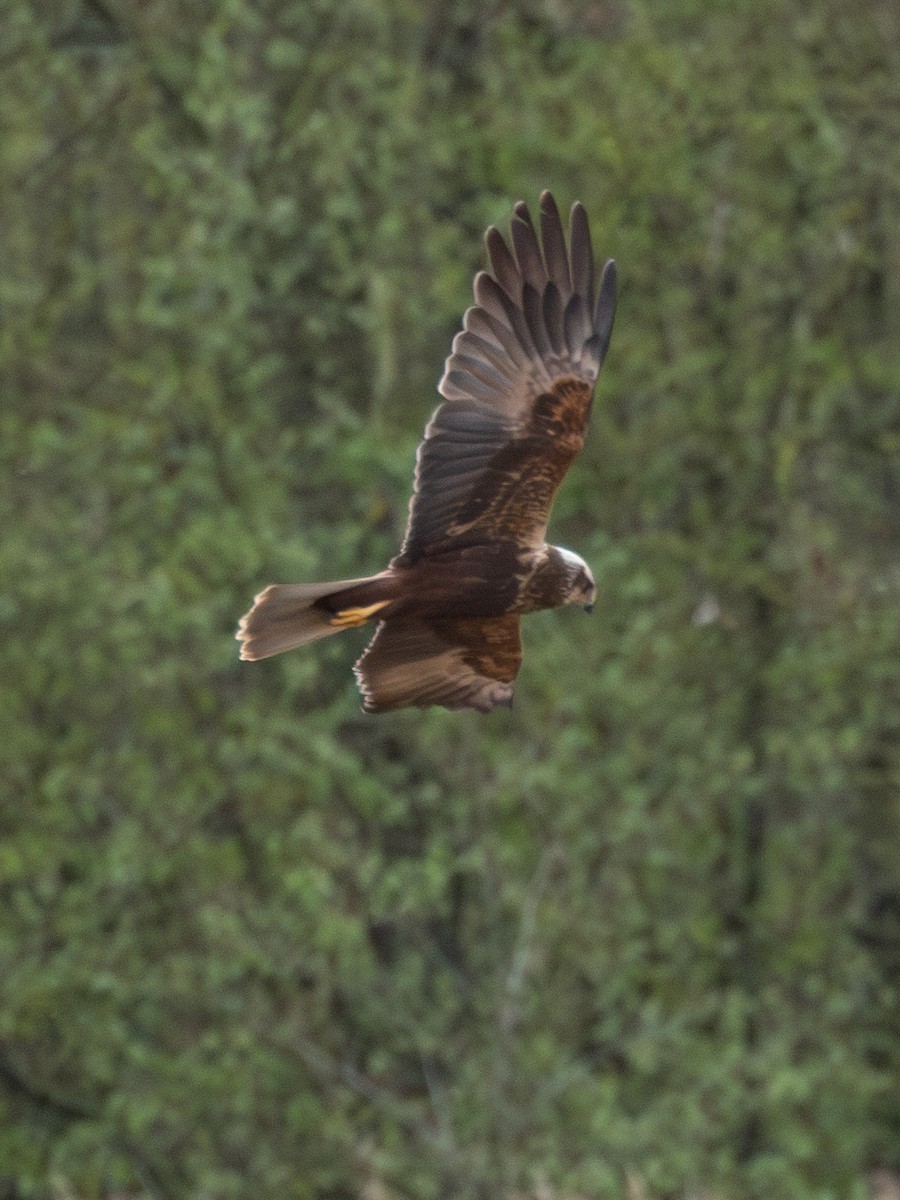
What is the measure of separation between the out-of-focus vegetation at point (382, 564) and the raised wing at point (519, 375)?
345 cm

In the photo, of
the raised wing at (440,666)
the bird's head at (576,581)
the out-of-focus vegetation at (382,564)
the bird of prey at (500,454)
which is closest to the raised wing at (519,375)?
the bird of prey at (500,454)

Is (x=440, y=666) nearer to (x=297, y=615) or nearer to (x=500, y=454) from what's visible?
(x=297, y=615)

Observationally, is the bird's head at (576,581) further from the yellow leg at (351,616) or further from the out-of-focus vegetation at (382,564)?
the out-of-focus vegetation at (382,564)

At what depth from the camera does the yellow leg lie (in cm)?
667

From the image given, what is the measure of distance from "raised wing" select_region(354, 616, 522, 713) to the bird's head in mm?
285

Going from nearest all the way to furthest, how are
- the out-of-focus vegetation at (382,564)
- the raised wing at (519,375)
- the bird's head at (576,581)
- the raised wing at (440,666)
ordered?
the raised wing at (519,375) → the bird's head at (576,581) → the raised wing at (440,666) → the out-of-focus vegetation at (382,564)

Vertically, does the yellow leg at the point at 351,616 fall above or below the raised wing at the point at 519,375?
below

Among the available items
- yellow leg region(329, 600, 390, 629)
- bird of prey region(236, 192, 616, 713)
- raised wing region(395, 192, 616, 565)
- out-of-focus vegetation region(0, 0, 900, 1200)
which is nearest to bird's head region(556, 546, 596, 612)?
bird of prey region(236, 192, 616, 713)

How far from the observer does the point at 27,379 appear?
35.4ft

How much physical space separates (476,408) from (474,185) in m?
4.52

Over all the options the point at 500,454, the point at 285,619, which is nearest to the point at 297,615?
the point at 285,619

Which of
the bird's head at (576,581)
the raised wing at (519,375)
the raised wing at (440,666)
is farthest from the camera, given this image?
the raised wing at (440,666)

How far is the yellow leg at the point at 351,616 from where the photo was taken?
667 cm

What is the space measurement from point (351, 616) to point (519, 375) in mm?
676
